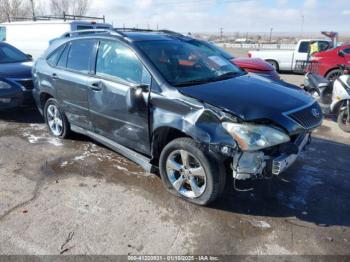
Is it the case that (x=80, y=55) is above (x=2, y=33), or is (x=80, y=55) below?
below

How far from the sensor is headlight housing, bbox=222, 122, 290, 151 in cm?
295

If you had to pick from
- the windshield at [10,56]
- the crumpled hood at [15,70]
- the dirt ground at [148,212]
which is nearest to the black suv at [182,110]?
the dirt ground at [148,212]

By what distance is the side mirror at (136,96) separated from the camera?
11.6 feet

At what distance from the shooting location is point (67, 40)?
4.99 m

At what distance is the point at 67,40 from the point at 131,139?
86.0 inches

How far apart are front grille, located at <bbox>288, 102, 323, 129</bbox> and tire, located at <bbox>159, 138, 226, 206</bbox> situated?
3.01ft

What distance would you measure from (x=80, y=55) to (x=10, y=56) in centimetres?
398

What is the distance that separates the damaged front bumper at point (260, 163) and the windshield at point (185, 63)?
1.09 meters

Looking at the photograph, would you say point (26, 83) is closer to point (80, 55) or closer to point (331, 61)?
point (80, 55)

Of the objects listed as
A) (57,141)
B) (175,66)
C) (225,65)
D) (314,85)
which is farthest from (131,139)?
(314,85)

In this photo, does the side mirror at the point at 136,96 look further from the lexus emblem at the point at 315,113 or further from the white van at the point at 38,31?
the white van at the point at 38,31

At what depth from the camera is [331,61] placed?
10.3 metres

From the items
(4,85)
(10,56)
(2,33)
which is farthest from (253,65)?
(2,33)

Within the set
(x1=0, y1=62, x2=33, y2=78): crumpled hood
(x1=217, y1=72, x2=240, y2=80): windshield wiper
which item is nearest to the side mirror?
(x1=217, y1=72, x2=240, y2=80): windshield wiper
